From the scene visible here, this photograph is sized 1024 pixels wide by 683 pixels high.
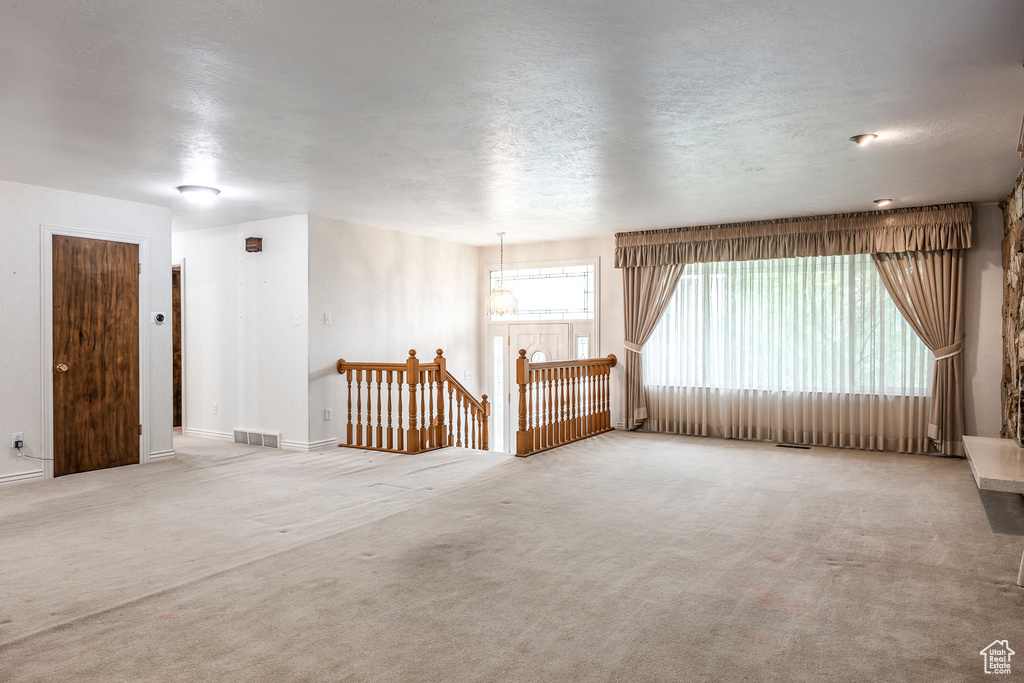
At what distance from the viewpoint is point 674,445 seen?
22.2 feet

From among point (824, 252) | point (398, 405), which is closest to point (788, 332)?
point (824, 252)

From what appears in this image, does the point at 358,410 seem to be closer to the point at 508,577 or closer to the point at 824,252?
the point at 508,577

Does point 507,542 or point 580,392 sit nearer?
point 507,542

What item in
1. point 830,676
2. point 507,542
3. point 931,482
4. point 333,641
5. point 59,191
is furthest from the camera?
point 59,191

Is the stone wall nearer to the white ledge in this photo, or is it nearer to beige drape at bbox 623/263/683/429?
the white ledge

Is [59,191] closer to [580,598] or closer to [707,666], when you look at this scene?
[580,598]

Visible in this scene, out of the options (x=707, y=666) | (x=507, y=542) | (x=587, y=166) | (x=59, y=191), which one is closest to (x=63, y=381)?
(x=59, y=191)

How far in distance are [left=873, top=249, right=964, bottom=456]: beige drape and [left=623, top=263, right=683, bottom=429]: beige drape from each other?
2.47 meters

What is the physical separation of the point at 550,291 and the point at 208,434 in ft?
14.8

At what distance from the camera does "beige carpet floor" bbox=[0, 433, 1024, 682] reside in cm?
229

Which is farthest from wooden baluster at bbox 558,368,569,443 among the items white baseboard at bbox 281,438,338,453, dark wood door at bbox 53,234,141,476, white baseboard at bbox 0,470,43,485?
white baseboard at bbox 0,470,43,485

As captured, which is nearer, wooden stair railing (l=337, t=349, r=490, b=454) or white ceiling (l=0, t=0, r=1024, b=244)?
white ceiling (l=0, t=0, r=1024, b=244)

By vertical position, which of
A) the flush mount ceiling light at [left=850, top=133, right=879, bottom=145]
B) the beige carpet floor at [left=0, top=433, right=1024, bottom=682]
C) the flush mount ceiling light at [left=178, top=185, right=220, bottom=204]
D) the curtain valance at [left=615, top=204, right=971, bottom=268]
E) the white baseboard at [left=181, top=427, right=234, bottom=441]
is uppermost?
the flush mount ceiling light at [left=850, top=133, right=879, bottom=145]

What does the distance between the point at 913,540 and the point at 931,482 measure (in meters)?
1.74
